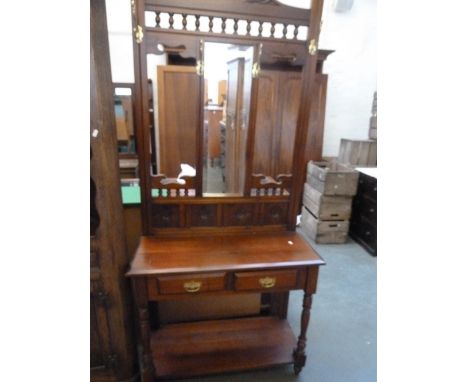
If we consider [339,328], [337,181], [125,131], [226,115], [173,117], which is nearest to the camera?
[226,115]

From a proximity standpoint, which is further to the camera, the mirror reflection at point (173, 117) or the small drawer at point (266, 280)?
the mirror reflection at point (173, 117)

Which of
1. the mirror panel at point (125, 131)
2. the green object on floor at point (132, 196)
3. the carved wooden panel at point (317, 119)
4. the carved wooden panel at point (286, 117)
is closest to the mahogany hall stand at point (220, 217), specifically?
the green object on floor at point (132, 196)

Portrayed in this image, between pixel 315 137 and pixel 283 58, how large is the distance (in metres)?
2.06

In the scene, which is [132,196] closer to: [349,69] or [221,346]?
[221,346]

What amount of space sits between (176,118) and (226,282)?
3.92 feet

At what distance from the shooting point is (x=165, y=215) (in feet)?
4.68

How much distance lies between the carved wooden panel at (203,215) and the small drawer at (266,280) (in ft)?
1.12

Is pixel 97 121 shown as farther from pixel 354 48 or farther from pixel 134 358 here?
pixel 354 48

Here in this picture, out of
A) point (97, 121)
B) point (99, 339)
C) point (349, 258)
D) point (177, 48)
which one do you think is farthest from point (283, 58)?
point (349, 258)

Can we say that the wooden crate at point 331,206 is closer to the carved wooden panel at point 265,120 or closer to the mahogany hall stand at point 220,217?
the carved wooden panel at point 265,120

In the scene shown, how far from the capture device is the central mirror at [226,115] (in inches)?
53.5

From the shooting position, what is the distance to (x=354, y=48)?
3.36m

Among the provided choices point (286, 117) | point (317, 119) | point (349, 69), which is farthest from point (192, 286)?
point (349, 69)

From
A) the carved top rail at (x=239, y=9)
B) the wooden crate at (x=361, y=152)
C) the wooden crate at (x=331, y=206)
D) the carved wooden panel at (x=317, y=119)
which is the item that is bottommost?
the wooden crate at (x=331, y=206)
